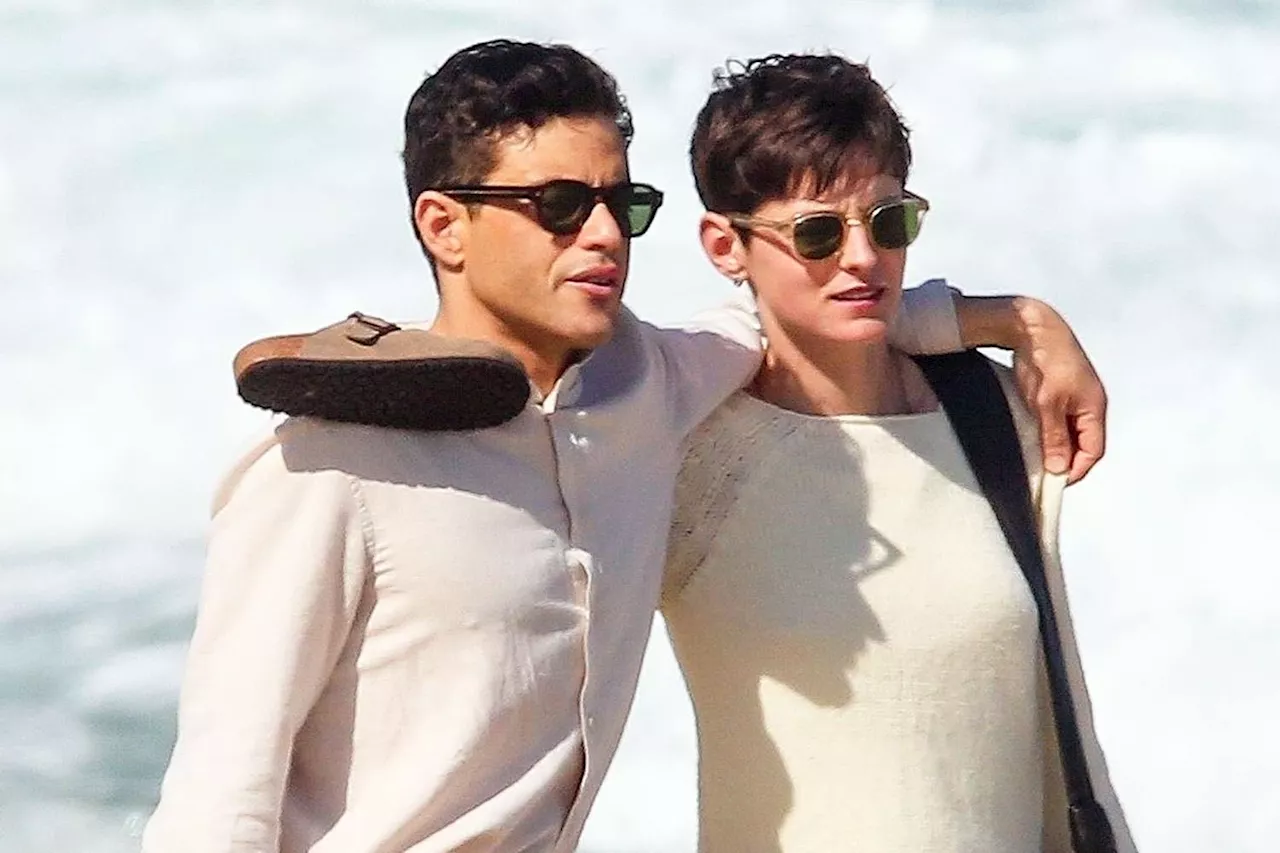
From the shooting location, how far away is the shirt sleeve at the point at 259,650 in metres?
1.92

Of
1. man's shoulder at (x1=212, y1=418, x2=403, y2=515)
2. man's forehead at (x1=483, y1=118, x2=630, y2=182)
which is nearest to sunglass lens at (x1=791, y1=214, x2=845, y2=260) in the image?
man's forehead at (x1=483, y1=118, x2=630, y2=182)

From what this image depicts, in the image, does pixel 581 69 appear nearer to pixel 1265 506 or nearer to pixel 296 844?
pixel 296 844

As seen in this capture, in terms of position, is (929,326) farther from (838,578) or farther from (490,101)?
(490,101)

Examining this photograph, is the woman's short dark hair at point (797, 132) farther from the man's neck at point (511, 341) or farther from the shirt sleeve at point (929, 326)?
the man's neck at point (511, 341)

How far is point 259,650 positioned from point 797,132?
878 mm

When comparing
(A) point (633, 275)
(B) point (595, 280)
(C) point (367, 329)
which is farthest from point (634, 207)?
(A) point (633, 275)

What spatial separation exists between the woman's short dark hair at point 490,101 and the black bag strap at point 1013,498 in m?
0.62

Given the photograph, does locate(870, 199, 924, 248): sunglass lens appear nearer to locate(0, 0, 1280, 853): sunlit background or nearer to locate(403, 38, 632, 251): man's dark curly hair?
locate(403, 38, 632, 251): man's dark curly hair

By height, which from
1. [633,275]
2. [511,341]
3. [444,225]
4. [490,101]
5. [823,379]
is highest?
[490,101]

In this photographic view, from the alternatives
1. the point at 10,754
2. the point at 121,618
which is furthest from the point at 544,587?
the point at 121,618

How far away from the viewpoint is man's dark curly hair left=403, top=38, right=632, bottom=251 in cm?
212

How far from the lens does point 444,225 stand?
2.15 meters

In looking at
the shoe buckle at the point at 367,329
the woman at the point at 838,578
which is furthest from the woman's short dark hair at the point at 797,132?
the shoe buckle at the point at 367,329

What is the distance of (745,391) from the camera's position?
100 inches
